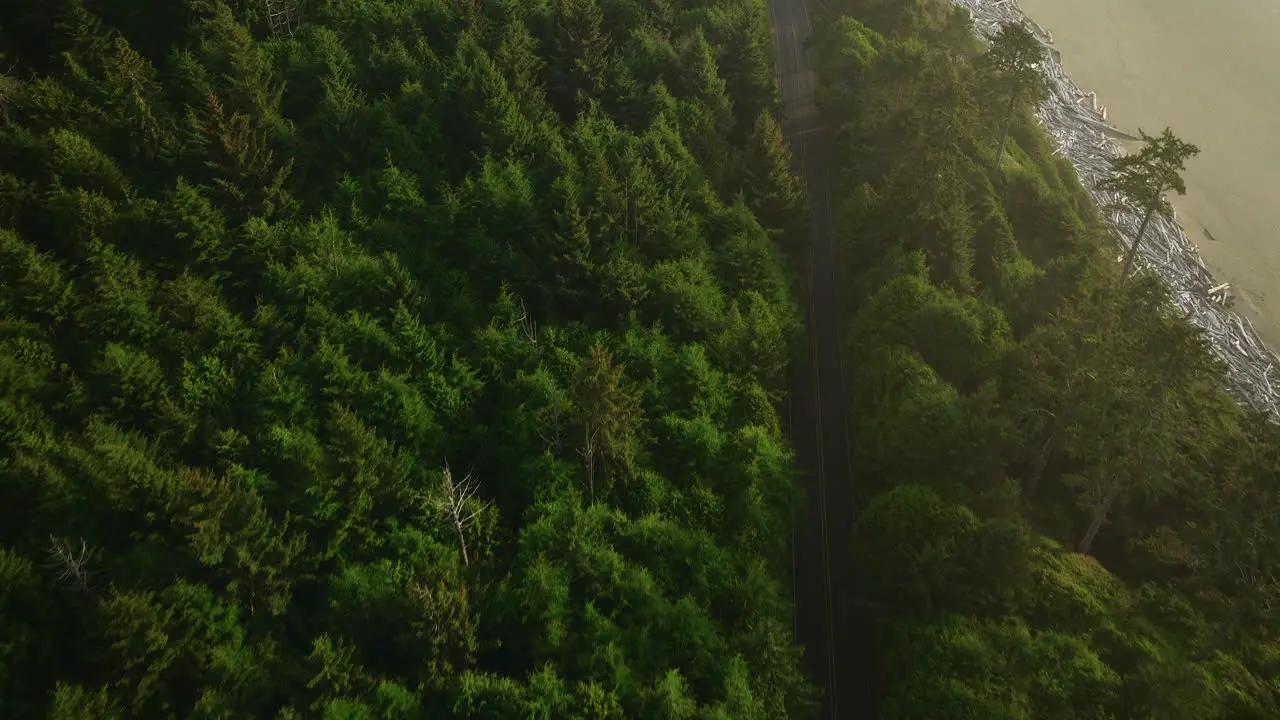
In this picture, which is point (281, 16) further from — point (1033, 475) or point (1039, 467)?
point (1033, 475)

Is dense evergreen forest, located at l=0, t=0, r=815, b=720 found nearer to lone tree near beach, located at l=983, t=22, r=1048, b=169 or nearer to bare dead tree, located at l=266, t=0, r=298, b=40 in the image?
bare dead tree, located at l=266, t=0, r=298, b=40

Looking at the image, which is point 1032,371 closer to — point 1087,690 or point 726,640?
point 1087,690

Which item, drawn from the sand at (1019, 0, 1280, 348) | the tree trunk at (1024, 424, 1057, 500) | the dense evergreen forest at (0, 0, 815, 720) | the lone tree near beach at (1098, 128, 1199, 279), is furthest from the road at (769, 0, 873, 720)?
the sand at (1019, 0, 1280, 348)

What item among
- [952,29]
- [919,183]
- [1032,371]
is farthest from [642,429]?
[952,29]

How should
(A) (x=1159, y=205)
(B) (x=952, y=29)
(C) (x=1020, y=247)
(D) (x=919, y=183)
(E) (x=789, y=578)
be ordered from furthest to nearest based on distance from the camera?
1. (B) (x=952, y=29)
2. (C) (x=1020, y=247)
3. (D) (x=919, y=183)
4. (A) (x=1159, y=205)
5. (E) (x=789, y=578)

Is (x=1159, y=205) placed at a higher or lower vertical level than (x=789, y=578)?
higher

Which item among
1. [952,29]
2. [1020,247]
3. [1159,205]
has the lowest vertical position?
[1020,247]

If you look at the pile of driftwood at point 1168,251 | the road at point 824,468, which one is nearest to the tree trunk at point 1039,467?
the road at point 824,468
